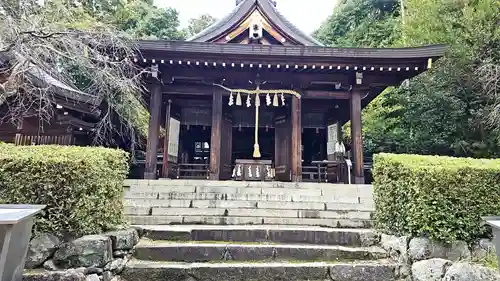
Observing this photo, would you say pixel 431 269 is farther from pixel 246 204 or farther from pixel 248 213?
pixel 246 204

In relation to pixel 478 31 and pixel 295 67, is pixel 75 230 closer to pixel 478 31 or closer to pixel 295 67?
pixel 295 67

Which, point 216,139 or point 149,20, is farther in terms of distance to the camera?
point 149,20

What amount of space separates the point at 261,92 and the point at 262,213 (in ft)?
15.6

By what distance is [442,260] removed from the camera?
3742mm

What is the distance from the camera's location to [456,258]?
12.5ft

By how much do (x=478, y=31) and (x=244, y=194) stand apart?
36.3 feet

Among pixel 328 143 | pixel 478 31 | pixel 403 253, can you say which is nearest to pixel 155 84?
pixel 328 143

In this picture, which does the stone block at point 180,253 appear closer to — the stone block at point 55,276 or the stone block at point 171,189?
the stone block at point 55,276

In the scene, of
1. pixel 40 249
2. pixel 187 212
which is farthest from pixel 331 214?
pixel 40 249

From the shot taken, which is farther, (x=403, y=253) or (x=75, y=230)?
(x=403, y=253)

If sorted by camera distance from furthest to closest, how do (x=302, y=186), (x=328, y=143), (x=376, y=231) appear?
(x=328, y=143), (x=302, y=186), (x=376, y=231)

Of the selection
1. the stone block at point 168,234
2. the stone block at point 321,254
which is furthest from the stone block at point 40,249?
the stone block at point 321,254

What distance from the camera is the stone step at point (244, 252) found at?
4.32 meters

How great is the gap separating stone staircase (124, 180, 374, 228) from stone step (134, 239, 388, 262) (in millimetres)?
1311
